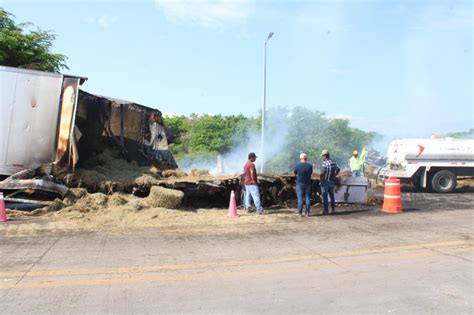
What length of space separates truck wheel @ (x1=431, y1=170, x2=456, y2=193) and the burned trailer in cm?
1018

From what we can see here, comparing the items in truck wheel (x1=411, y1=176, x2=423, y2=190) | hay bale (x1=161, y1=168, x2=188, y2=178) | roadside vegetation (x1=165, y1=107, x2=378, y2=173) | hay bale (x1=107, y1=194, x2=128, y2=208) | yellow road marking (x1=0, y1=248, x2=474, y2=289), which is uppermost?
roadside vegetation (x1=165, y1=107, x2=378, y2=173)

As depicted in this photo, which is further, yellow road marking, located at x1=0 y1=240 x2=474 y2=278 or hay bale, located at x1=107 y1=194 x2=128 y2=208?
hay bale, located at x1=107 y1=194 x2=128 y2=208

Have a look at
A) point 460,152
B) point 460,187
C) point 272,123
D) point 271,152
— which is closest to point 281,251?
point 460,152

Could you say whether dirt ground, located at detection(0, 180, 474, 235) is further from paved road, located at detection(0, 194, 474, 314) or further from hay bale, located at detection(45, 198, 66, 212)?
paved road, located at detection(0, 194, 474, 314)

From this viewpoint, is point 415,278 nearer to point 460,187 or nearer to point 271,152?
point 460,187

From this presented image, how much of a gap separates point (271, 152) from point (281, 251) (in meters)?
20.4

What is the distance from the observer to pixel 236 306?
169 inches

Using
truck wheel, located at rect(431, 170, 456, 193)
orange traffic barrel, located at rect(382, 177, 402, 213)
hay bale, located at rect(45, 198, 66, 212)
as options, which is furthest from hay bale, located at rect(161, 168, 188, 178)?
truck wheel, located at rect(431, 170, 456, 193)

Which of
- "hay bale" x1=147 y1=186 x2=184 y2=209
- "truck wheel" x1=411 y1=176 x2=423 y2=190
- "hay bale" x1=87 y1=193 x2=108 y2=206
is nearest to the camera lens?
"hay bale" x1=87 y1=193 x2=108 y2=206

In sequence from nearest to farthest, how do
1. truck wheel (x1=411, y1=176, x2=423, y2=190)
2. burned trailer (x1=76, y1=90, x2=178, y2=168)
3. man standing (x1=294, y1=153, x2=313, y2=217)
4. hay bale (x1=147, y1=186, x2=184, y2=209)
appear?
hay bale (x1=147, y1=186, x2=184, y2=209)
man standing (x1=294, y1=153, x2=313, y2=217)
burned trailer (x1=76, y1=90, x2=178, y2=168)
truck wheel (x1=411, y1=176, x2=423, y2=190)

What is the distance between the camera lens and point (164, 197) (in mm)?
9539

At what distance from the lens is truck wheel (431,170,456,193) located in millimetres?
16469

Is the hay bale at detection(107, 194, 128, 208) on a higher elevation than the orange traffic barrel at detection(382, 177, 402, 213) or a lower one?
lower

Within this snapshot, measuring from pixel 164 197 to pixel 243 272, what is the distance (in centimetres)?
445
